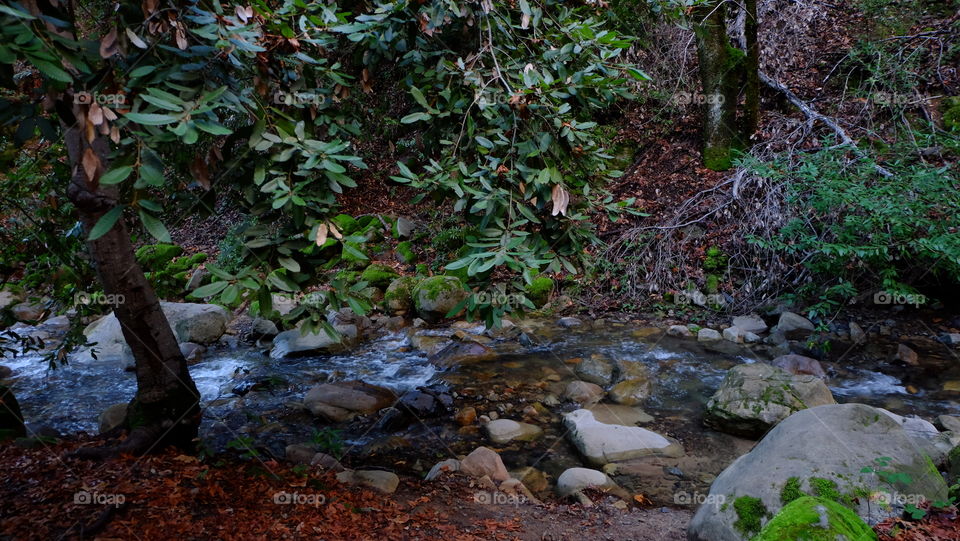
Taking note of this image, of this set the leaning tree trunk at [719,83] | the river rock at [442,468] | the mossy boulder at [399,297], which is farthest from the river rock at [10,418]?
the leaning tree trunk at [719,83]

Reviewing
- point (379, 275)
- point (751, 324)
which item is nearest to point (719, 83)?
point (751, 324)

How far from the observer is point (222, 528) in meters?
2.46

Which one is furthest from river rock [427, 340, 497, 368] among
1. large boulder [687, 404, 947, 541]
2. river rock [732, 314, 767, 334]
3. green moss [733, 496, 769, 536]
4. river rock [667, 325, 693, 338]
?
green moss [733, 496, 769, 536]

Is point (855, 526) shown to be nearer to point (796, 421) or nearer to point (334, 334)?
point (796, 421)

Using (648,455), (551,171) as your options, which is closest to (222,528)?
(551,171)

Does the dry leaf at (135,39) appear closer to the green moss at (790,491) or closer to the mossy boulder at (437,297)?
the green moss at (790,491)

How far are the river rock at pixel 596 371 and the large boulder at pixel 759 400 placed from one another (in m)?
1.17

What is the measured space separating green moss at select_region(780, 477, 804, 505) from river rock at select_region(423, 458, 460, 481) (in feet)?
6.47

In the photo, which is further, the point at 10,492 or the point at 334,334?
the point at 10,492

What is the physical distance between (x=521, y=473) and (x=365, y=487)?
117 cm

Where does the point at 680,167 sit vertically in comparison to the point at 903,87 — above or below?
below

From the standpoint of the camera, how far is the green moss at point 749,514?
265 cm

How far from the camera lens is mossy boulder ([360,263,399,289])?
347 inches

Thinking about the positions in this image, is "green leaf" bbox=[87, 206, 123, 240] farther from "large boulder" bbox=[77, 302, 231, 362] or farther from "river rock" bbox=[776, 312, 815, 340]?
"river rock" bbox=[776, 312, 815, 340]
